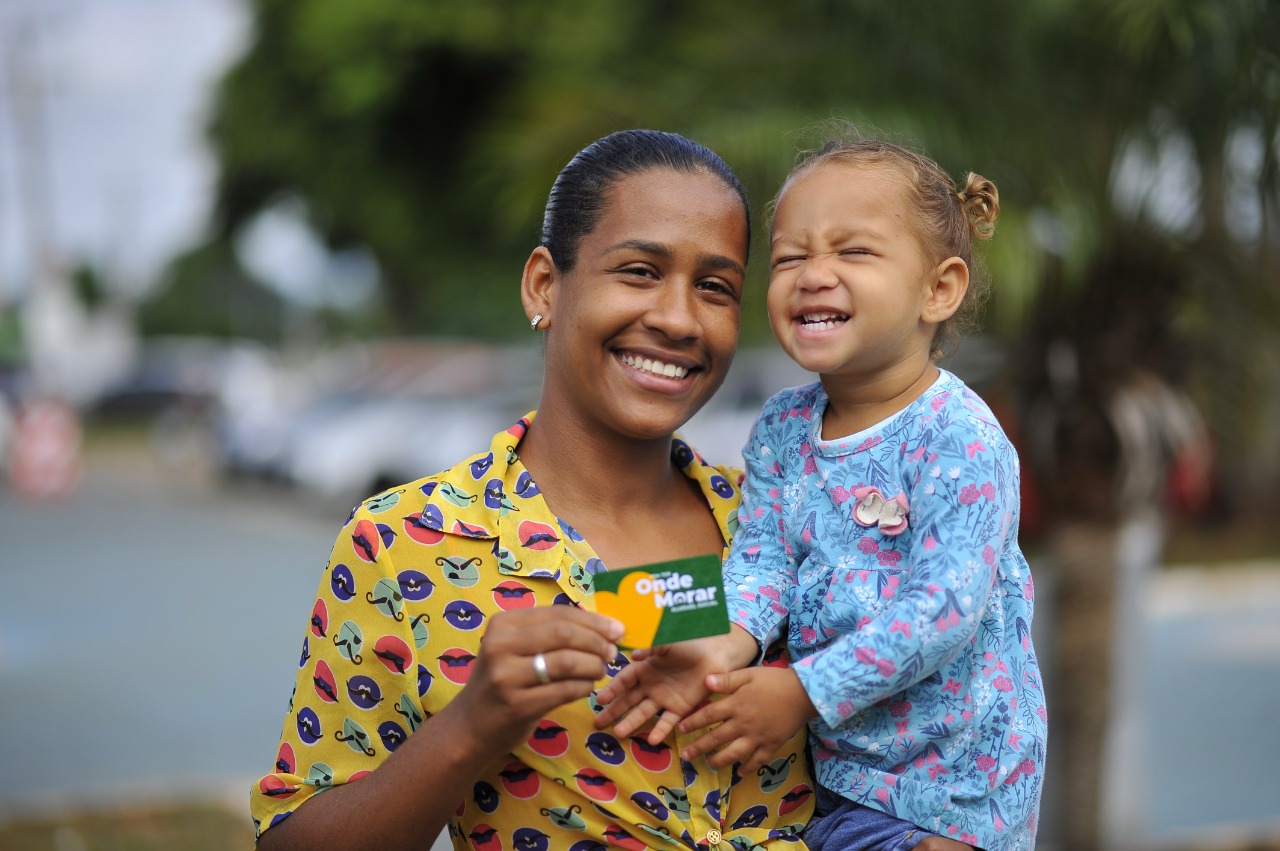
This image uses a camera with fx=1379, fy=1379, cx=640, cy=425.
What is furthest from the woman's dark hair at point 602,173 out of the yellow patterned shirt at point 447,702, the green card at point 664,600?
the green card at point 664,600

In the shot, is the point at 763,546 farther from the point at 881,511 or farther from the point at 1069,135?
the point at 1069,135

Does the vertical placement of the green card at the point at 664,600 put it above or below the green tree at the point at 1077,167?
below

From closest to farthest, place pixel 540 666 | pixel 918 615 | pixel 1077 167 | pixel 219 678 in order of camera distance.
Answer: pixel 540 666, pixel 918 615, pixel 1077 167, pixel 219 678

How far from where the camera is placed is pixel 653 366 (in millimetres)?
2346

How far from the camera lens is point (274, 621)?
1136 cm

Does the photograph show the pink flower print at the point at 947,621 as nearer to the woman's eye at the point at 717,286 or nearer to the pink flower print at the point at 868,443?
the pink flower print at the point at 868,443

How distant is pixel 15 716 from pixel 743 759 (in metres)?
7.29

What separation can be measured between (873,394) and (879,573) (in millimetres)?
332

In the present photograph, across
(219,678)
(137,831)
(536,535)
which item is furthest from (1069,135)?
(219,678)

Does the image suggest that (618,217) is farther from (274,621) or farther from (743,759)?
(274,621)

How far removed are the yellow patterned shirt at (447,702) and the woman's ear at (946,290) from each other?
79 centimetres

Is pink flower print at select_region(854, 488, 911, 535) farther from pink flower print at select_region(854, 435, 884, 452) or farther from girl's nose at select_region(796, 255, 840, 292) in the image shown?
girl's nose at select_region(796, 255, 840, 292)

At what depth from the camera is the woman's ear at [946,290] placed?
7.92ft

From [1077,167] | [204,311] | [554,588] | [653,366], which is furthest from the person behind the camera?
[204,311]
